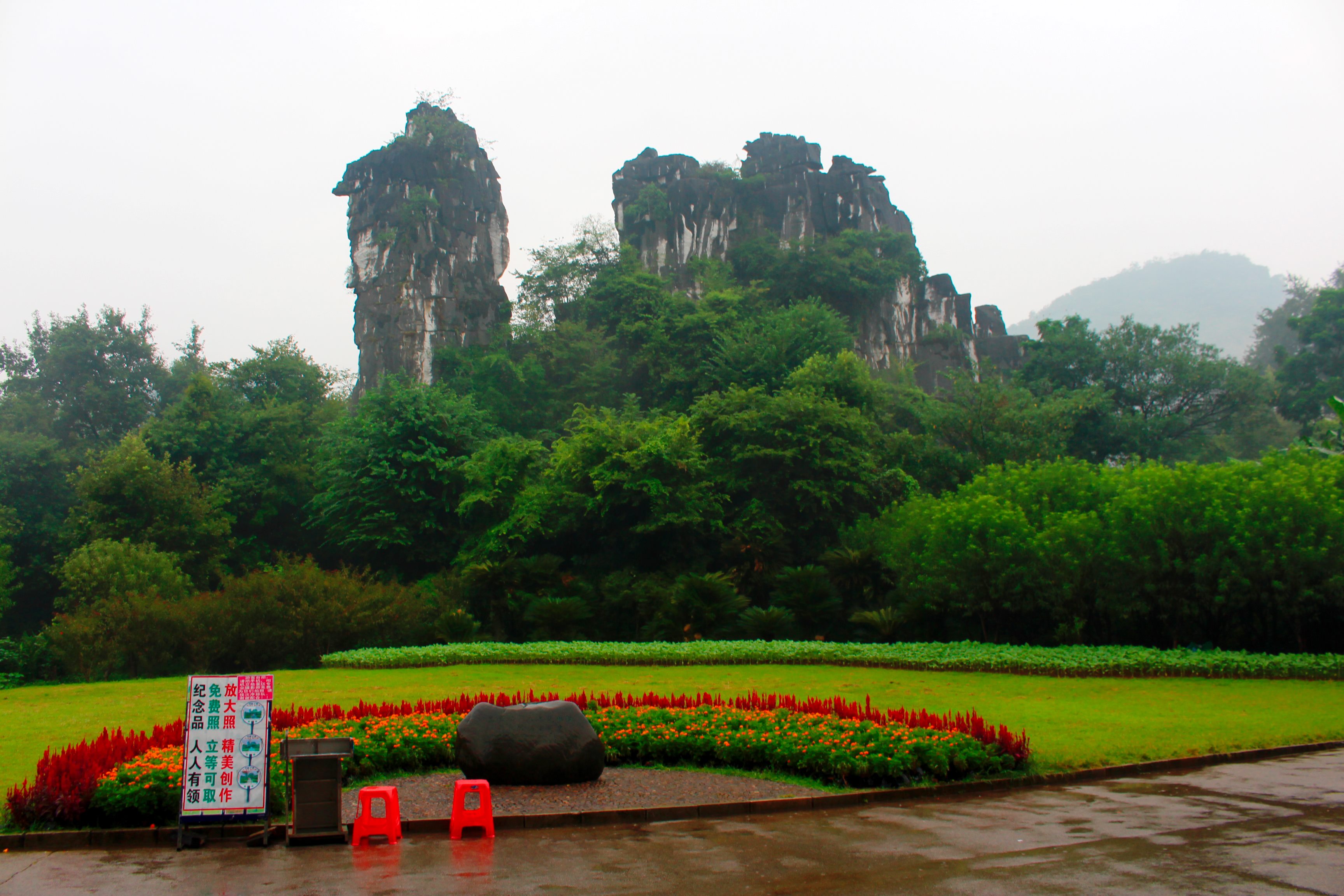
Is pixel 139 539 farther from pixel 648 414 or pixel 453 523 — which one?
pixel 648 414

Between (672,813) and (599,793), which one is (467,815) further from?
(672,813)

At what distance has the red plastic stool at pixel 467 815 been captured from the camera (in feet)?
24.0

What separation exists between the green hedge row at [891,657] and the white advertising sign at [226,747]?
45.6ft

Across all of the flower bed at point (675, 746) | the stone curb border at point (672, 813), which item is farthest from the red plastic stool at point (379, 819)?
the flower bed at point (675, 746)

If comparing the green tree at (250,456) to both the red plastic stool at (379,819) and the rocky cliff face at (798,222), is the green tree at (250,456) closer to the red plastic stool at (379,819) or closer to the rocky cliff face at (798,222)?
the rocky cliff face at (798,222)

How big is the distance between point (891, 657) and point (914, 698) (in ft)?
14.8

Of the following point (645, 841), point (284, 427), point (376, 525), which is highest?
point (284, 427)

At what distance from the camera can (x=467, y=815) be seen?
24.1 ft

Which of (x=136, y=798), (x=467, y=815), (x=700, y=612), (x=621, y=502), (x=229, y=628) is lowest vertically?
(x=467, y=815)

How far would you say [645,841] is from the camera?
710 centimetres

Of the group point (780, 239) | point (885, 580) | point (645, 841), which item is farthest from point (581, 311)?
point (645, 841)

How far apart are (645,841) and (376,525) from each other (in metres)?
27.3

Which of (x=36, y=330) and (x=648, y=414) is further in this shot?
(x=36, y=330)

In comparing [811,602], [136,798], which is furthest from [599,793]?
[811,602]
